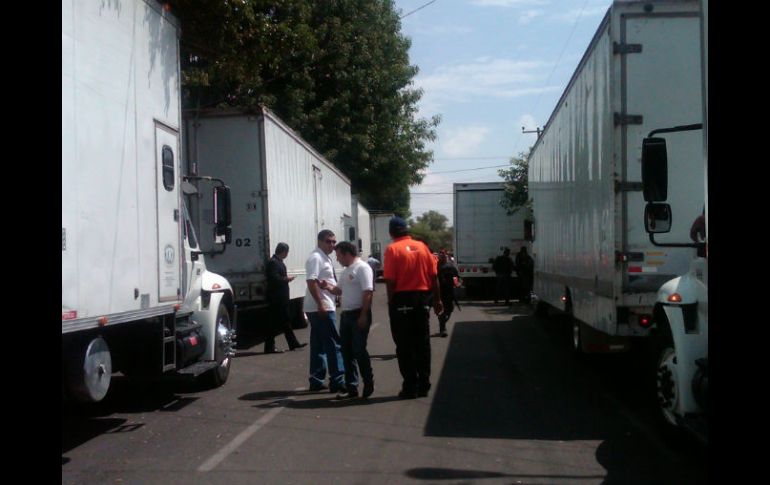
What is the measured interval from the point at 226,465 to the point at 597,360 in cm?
700

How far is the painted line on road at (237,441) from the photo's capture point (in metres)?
6.55

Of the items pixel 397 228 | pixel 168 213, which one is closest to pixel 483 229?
pixel 397 228

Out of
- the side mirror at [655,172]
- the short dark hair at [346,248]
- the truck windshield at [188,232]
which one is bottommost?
the short dark hair at [346,248]

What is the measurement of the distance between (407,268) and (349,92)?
765 inches

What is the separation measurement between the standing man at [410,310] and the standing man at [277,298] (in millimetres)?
4779

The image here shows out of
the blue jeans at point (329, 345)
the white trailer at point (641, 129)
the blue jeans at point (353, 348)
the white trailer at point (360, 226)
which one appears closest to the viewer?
the white trailer at point (641, 129)

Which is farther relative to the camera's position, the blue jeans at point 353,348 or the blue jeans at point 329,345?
the blue jeans at point 329,345

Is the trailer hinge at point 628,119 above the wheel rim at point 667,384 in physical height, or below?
above

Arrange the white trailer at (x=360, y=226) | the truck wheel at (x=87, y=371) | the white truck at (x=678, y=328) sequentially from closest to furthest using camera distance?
1. the white truck at (x=678, y=328)
2. the truck wheel at (x=87, y=371)
3. the white trailer at (x=360, y=226)

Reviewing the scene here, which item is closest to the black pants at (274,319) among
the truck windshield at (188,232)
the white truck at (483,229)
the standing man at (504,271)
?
the truck windshield at (188,232)

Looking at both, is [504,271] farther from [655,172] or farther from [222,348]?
[655,172]

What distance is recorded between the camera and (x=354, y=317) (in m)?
9.45

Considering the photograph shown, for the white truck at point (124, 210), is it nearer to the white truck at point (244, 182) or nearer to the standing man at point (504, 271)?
the white truck at point (244, 182)
